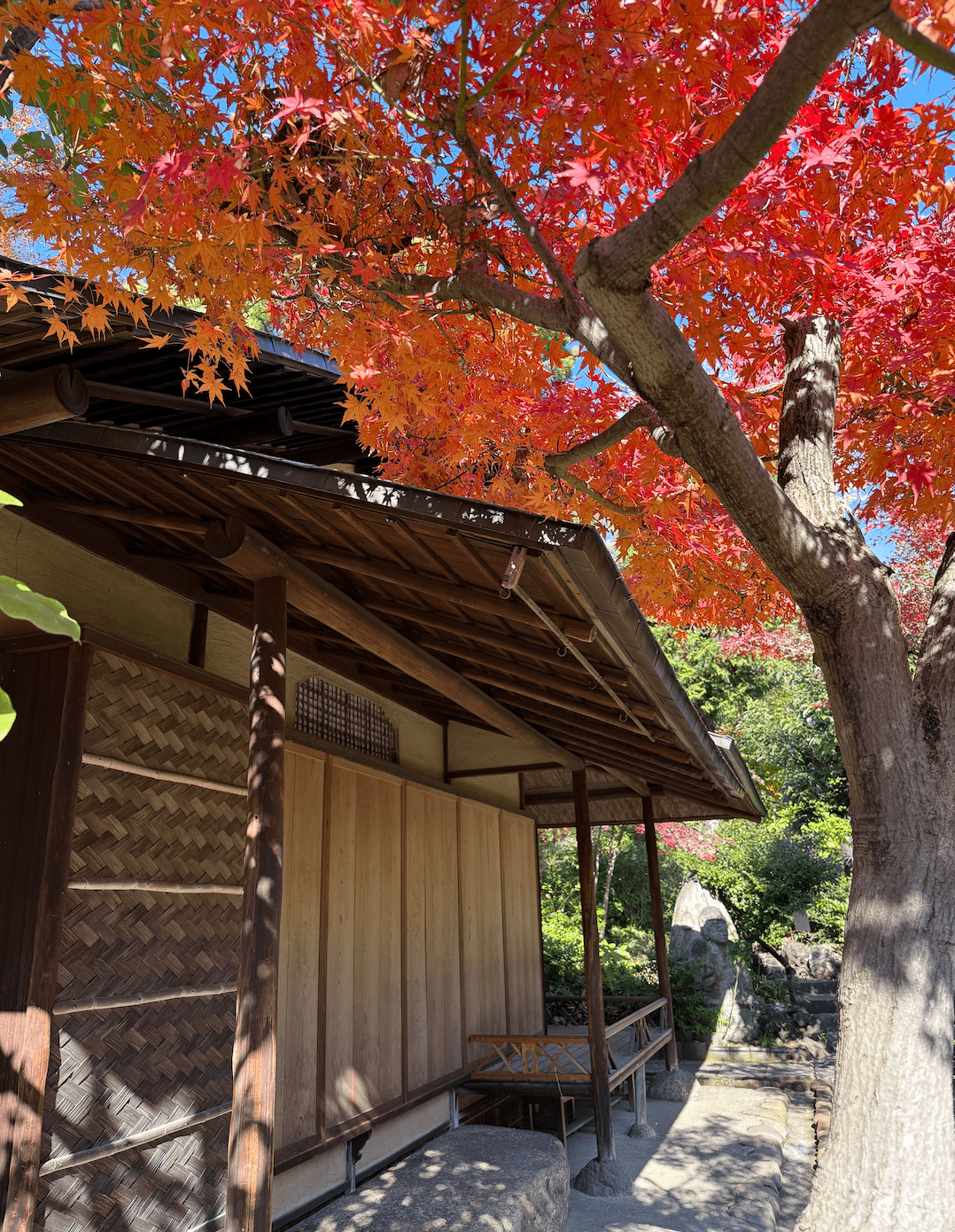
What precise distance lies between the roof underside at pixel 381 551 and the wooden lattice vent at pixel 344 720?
26cm

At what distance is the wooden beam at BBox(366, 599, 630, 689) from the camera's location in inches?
161

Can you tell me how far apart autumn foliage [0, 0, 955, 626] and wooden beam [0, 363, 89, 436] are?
0.73 ft

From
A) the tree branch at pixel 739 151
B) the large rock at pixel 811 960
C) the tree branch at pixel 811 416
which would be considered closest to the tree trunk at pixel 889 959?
the tree branch at pixel 811 416

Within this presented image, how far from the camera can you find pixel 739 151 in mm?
1942

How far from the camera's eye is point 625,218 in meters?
3.29

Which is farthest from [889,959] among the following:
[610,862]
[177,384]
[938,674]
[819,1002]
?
[610,862]

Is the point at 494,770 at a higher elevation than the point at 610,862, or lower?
higher

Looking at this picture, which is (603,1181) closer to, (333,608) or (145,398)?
(333,608)

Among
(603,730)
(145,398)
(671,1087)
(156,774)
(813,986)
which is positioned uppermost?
(145,398)

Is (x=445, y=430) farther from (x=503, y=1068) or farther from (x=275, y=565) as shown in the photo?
(x=503, y=1068)

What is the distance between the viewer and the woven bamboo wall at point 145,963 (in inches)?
122

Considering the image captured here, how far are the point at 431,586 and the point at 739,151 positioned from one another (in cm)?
208

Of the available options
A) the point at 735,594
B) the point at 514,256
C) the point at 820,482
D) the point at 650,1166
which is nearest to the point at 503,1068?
the point at 650,1166

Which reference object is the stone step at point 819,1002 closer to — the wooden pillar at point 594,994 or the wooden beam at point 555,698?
the wooden pillar at point 594,994
